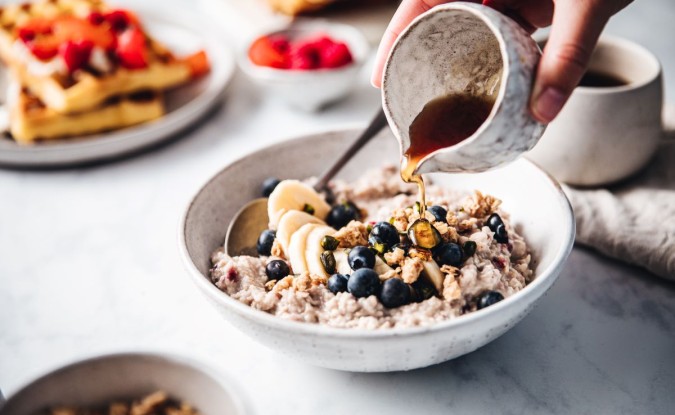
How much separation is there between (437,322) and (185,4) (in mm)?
2351

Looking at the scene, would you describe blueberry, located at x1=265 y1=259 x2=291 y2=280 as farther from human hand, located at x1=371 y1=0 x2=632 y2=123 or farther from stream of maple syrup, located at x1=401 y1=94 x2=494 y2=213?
human hand, located at x1=371 y1=0 x2=632 y2=123

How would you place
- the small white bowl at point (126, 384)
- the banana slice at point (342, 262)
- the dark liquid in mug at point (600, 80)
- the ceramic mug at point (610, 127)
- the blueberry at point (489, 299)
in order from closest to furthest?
the small white bowl at point (126, 384) → the blueberry at point (489, 299) → the banana slice at point (342, 262) → the ceramic mug at point (610, 127) → the dark liquid in mug at point (600, 80)

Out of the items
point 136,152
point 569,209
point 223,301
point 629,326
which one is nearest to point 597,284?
point 629,326

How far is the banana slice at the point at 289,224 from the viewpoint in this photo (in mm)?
1192

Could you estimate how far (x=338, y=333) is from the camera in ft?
2.90

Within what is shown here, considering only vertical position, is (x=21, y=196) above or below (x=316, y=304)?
below

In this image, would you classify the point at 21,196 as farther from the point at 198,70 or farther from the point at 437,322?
the point at 437,322

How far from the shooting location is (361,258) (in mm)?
1071

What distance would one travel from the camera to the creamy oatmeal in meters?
1.01

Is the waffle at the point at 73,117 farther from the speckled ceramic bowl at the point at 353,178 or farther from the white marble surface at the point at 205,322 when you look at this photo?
the speckled ceramic bowl at the point at 353,178

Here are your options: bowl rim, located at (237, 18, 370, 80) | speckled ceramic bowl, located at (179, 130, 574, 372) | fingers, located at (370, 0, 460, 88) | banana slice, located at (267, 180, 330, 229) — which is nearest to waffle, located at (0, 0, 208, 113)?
bowl rim, located at (237, 18, 370, 80)

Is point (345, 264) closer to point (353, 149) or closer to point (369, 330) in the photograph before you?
point (369, 330)

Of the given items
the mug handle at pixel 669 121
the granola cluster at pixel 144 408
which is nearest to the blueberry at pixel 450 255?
the granola cluster at pixel 144 408

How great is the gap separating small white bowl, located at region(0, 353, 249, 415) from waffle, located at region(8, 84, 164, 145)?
1.16m
